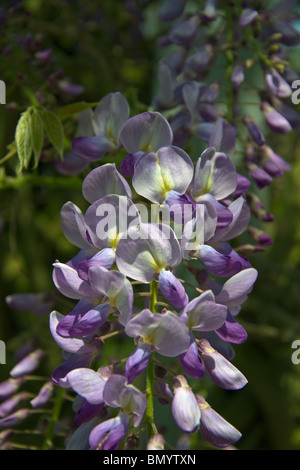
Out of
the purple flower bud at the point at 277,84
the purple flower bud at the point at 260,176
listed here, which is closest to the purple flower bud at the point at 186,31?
the purple flower bud at the point at 277,84

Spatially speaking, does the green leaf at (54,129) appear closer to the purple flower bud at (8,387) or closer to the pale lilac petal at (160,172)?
the pale lilac petal at (160,172)

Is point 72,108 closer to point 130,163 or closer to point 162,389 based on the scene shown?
point 130,163

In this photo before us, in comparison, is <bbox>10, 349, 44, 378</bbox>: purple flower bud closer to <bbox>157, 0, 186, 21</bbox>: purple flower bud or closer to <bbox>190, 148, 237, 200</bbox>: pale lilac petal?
<bbox>190, 148, 237, 200</bbox>: pale lilac petal

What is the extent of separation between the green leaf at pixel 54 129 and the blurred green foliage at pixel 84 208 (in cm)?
42

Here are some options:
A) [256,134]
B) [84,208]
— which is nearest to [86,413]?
[256,134]

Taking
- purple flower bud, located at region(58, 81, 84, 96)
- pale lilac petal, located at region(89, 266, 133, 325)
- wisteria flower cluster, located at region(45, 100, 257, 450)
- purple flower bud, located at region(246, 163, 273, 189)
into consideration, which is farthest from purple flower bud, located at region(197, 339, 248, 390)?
purple flower bud, located at region(58, 81, 84, 96)

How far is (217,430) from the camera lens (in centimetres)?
61

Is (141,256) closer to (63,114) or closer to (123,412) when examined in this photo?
(123,412)

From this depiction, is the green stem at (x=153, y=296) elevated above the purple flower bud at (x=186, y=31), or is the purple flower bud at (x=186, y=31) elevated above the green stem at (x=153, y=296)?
the purple flower bud at (x=186, y=31)

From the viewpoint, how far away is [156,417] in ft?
3.13

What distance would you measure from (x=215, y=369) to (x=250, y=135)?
419 millimetres

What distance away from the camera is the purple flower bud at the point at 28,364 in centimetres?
91

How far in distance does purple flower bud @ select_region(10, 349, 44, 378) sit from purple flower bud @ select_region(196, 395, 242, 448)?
390 mm

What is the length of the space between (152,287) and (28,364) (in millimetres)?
379
